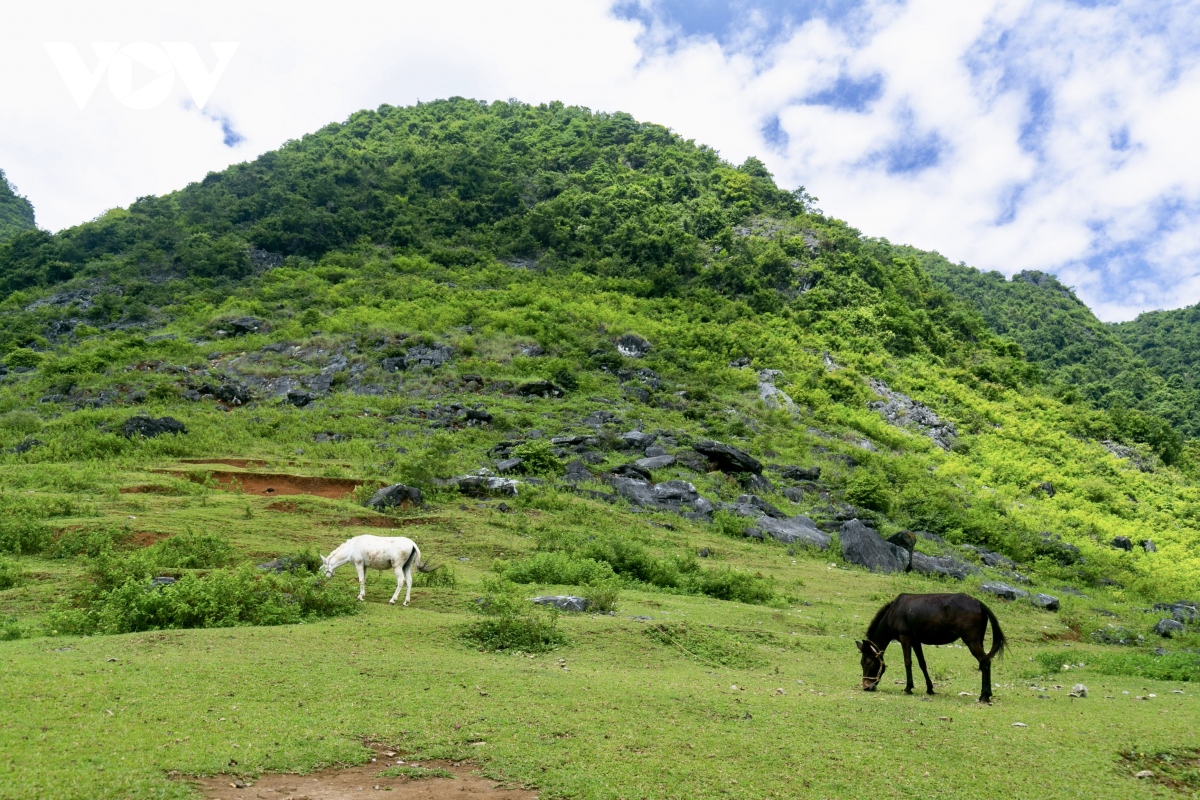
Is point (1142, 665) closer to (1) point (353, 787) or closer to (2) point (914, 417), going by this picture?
(1) point (353, 787)

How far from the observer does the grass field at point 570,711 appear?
21.5 feet

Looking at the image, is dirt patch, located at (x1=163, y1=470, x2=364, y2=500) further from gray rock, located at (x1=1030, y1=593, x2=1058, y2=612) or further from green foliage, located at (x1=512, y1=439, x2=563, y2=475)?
gray rock, located at (x1=1030, y1=593, x2=1058, y2=612)

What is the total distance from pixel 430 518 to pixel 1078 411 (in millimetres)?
50698

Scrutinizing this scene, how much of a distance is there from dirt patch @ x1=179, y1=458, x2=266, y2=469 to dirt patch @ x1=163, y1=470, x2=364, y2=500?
1.54 meters

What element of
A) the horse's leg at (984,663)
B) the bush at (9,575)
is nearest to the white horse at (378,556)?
the bush at (9,575)

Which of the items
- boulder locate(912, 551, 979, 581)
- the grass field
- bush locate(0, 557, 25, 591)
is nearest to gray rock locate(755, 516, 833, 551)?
boulder locate(912, 551, 979, 581)

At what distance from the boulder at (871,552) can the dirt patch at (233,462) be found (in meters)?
21.8

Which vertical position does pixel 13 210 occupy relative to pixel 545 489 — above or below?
above

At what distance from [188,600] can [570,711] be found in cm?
684

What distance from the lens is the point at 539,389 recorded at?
42188mm

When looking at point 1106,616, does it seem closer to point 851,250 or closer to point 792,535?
point 792,535

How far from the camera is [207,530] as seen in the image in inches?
725

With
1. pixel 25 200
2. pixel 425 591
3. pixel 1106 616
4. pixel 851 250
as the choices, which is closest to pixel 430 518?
pixel 425 591

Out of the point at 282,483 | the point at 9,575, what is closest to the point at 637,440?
the point at 282,483
